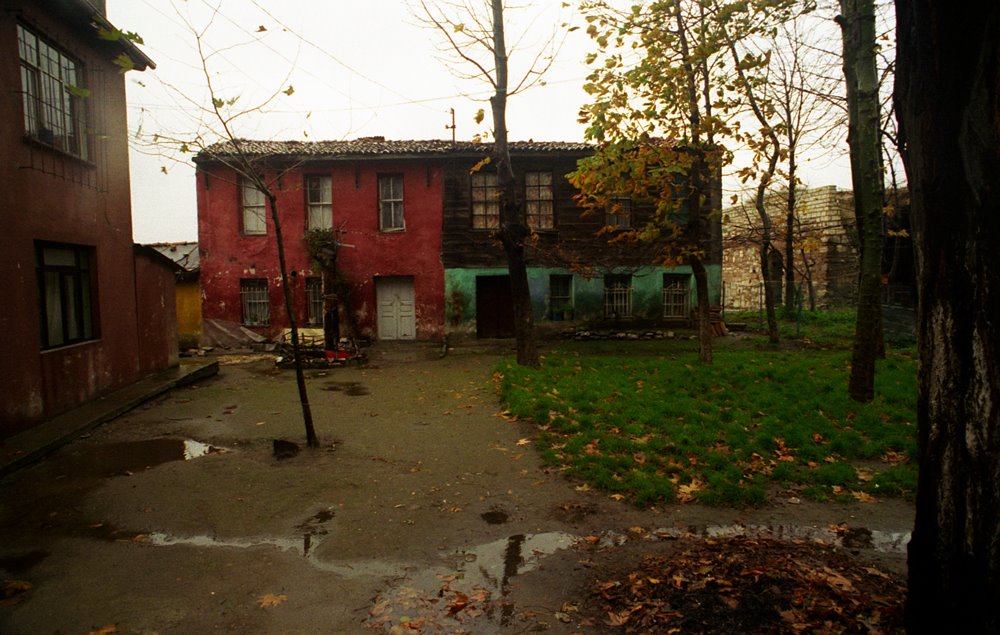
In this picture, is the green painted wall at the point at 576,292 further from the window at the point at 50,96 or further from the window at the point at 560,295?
the window at the point at 50,96

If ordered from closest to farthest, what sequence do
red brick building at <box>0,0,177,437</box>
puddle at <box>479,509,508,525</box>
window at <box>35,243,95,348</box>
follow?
1. puddle at <box>479,509,508,525</box>
2. red brick building at <box>0,0,177,437</box>
3. window at <box>35,243,95,348</box>

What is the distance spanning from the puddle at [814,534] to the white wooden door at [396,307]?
49.3ft

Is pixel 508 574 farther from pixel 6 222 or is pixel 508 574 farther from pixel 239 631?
pixel 6 222

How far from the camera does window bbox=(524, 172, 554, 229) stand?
19.2m

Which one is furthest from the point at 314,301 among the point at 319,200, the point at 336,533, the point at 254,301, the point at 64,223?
the point at 336,533

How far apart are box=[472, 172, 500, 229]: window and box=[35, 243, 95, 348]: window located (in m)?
11.4

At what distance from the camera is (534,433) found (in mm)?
7922

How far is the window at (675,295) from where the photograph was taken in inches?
772

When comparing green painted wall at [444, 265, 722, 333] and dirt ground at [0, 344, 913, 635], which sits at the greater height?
green painted wall at [444, 265, 722, 333]


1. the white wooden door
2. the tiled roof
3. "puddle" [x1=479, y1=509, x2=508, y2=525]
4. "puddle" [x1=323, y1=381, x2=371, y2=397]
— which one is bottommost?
"puddle" [x1=479, y1=509, x2=508, y2=525]

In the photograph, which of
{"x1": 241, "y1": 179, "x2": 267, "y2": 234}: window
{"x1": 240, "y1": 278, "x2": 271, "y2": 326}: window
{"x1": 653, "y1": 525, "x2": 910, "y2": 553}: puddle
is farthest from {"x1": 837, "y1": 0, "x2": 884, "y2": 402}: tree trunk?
{"x1": 240, "y1": 278, "x2": 271, "y2": 326}: window

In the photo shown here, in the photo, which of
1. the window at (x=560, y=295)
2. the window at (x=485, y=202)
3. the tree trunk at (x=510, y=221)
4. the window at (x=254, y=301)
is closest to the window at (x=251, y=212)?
the window at (x=254, y=301)

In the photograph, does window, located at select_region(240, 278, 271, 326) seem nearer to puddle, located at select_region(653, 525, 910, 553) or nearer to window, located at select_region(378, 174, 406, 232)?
window, located at select_region(378, 174, 406, 232)

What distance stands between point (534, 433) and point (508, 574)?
363 centimetres
